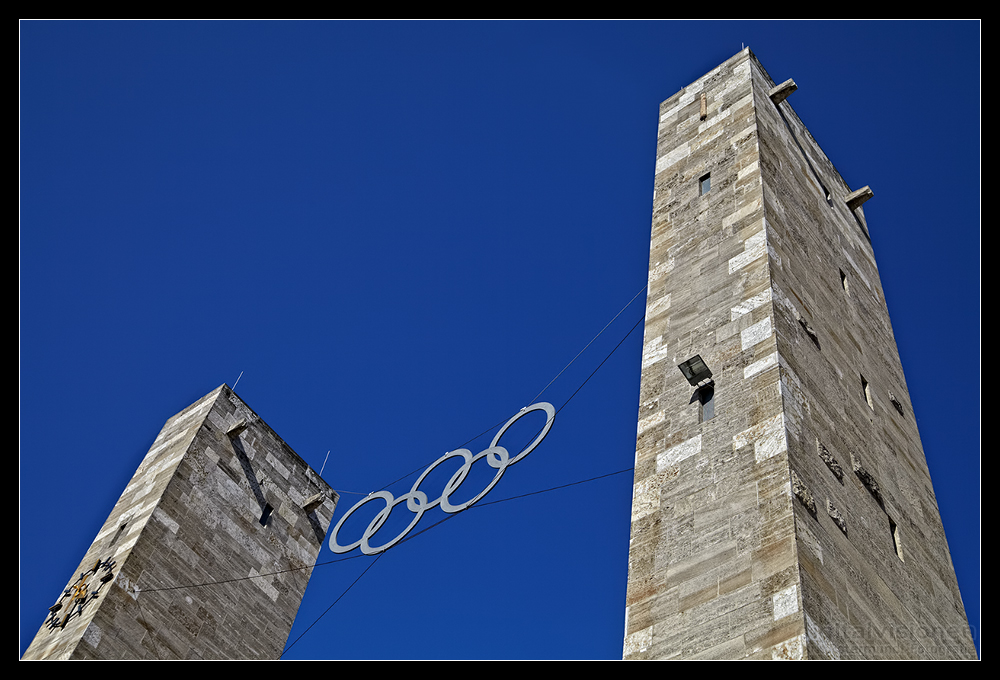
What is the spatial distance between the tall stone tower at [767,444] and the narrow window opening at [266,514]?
306 inches

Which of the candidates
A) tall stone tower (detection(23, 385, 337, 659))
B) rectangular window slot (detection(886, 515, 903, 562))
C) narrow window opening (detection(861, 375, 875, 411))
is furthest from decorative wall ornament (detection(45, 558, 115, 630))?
rectangular window slot (detection(886, 515, 903, 562))

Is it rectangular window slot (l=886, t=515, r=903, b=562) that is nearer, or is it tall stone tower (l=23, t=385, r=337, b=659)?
rectangular window slot (l=886, t=515, r=903, b=562)

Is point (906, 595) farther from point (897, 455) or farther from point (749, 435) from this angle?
point (897, 455)

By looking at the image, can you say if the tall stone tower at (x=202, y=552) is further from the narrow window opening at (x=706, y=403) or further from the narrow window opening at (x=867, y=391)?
the narrow window opening at (x=867, y=391)

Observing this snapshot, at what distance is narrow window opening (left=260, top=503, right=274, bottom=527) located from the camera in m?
16.7

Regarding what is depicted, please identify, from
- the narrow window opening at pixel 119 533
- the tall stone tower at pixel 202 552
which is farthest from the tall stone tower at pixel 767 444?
the narrow window opening at pixel 119 533

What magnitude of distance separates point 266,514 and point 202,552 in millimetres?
1719

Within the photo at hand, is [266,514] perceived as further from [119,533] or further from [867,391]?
[867,391]

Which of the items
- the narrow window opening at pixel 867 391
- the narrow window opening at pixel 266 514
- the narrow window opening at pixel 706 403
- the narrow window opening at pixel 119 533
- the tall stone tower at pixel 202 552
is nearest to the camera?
the narrow window opening at pixel 706 403

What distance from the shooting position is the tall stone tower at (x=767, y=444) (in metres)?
7.54

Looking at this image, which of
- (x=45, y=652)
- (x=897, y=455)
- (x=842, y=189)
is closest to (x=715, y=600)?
(x=897, y=455)

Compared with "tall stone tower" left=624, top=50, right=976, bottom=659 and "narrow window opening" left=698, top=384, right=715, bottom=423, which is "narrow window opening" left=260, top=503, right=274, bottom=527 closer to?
"tall stone tower" left=624, top=50, right=976, bottom=659

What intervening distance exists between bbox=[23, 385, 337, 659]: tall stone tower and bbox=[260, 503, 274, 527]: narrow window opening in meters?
0.02

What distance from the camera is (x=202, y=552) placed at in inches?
600
